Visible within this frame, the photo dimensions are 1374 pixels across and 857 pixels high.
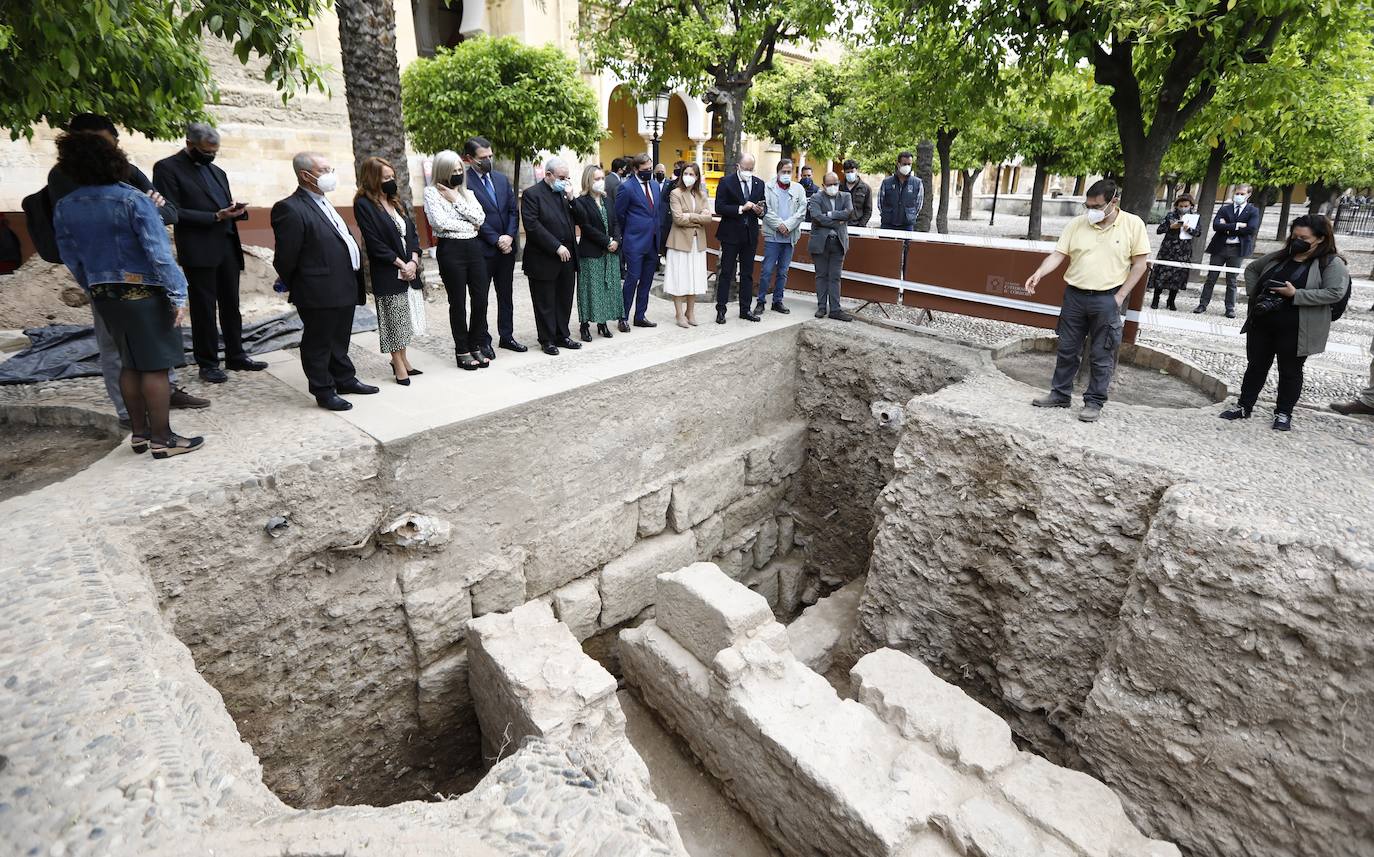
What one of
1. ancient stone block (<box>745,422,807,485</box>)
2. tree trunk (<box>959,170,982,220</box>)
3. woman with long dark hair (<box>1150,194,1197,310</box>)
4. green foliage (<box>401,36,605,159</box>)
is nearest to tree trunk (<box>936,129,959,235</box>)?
woman with long dark hair (<box>1150,194,1197,310</box>)

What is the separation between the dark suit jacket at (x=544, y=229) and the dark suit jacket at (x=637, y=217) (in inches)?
32.9

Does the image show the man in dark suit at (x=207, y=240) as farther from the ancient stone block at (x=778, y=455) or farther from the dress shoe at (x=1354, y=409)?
the dress shoe at (x=1354, y=409)

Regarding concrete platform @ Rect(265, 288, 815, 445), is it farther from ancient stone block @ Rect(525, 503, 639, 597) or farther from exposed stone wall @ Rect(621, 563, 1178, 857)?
exposed stone wall @ Rect(621, 563, 1178, 857)

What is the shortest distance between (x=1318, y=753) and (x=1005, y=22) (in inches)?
222

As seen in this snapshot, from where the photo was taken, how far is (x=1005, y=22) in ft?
20.0

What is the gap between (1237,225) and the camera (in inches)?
407

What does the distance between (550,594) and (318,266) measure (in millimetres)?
2829

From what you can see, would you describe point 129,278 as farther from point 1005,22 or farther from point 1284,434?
point 1284,434

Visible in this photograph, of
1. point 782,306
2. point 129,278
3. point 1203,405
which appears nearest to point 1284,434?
point 1203,405

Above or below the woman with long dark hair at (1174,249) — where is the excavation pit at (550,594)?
below

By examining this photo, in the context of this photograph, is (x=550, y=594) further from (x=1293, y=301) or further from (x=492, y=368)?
(x=1293, y=301)

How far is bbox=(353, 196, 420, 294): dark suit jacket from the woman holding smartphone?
5667 millimetres

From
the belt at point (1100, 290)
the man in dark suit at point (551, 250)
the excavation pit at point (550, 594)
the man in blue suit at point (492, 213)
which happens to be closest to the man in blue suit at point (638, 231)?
the excavation pit at point (550, 594)

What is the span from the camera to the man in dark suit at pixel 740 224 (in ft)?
22.9
